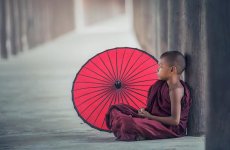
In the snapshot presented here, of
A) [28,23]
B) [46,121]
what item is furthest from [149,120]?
[28,23]

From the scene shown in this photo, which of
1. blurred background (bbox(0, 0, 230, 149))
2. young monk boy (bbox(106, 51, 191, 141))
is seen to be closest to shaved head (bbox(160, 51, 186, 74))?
young monk boy (bbox(106, 51, 191, 141))

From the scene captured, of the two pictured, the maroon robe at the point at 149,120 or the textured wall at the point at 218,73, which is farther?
the maroon robe at the point at 149,120

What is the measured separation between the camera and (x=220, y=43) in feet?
14.9

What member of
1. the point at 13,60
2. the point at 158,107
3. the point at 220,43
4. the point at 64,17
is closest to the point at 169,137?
the point at 158,107

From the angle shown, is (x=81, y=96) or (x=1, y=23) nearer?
(x=81, y=96)

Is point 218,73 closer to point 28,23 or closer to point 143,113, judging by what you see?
point 143,113

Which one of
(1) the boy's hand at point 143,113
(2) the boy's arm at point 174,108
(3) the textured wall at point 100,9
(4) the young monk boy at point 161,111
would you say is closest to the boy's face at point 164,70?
(4) the young monk boy at point 161,111

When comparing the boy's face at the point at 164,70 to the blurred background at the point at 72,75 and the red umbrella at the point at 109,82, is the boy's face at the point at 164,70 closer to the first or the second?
the blurred background at the point at 72,75

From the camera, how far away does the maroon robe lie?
18.3 feet

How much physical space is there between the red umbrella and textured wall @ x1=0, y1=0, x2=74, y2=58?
1175cm

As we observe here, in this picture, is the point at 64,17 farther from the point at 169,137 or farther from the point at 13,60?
the point at 169,137

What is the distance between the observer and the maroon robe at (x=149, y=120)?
220 inches

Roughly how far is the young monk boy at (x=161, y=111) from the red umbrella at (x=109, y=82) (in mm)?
330

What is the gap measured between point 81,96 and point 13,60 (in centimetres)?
1110
